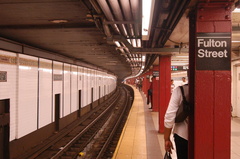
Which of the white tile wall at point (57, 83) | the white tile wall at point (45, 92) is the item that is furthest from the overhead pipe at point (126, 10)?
the white tile wall at point (57, 83)

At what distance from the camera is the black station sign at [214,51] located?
2.48 m

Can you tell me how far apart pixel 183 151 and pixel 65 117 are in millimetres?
8318

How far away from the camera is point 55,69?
8.77 m

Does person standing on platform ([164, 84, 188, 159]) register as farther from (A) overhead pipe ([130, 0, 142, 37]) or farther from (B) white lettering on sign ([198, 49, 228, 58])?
(A) overhead pipe ([130, 0, 142, 37])

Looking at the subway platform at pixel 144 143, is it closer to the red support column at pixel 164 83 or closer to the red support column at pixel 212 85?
the red support column at pixel 164 83

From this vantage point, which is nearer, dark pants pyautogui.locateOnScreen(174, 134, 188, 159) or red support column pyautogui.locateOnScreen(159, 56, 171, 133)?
dark pants pyautogui.locateOnScreen(174, 134, 188, 159)

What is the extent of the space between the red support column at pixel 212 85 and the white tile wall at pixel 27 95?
5.15 m

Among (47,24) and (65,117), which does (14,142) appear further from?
(65,117)

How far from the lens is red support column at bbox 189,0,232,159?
2492 mm

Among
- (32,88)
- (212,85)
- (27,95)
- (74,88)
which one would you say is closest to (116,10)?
(212,85)

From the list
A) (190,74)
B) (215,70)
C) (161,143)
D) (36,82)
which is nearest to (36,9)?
(190,74)

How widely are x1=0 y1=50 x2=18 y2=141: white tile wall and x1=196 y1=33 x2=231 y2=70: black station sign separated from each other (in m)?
4.72

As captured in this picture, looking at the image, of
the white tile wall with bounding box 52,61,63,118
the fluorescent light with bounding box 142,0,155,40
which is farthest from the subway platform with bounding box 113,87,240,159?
the white tile wall with bounding box 52,61,63,118

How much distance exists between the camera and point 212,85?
8.29 feet
